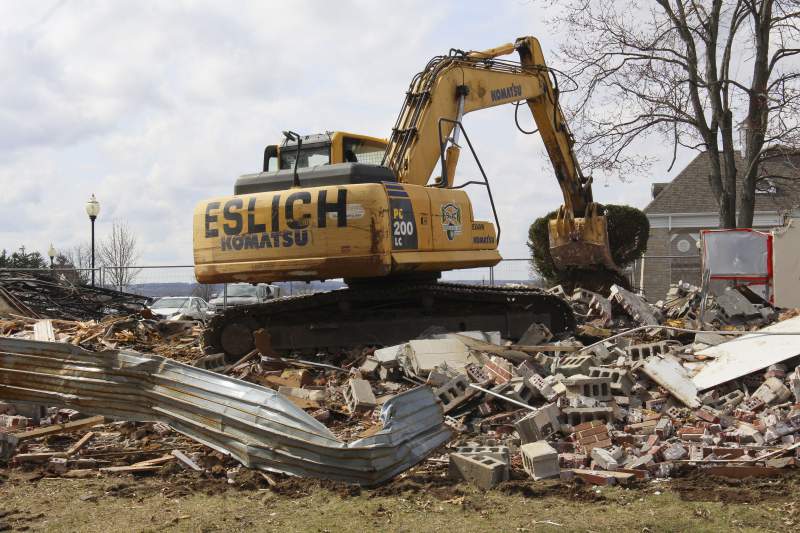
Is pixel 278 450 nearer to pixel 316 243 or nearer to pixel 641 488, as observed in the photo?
pixel 641 488

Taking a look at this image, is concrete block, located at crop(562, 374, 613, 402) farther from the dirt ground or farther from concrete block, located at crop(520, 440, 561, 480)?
the dirt ground

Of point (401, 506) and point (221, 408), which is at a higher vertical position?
point (221, 408)

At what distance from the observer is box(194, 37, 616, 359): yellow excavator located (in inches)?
386

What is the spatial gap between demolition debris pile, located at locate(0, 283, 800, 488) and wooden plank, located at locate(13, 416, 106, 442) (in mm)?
14

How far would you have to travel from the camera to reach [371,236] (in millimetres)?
9680

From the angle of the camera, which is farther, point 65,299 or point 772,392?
point 65,299

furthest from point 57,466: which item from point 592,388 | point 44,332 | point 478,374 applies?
point 44,332

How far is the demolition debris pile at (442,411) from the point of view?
6013mm

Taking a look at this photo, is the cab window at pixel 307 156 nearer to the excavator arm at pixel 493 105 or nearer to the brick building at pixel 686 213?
the excavator arm at pixel 493 105

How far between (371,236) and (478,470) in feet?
14.2

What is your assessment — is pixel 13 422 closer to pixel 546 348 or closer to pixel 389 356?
pixel 389 356

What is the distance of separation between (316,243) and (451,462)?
4372 millimetres

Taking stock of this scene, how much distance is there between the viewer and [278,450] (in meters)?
6.04

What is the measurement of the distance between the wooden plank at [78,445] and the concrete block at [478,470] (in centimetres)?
313
